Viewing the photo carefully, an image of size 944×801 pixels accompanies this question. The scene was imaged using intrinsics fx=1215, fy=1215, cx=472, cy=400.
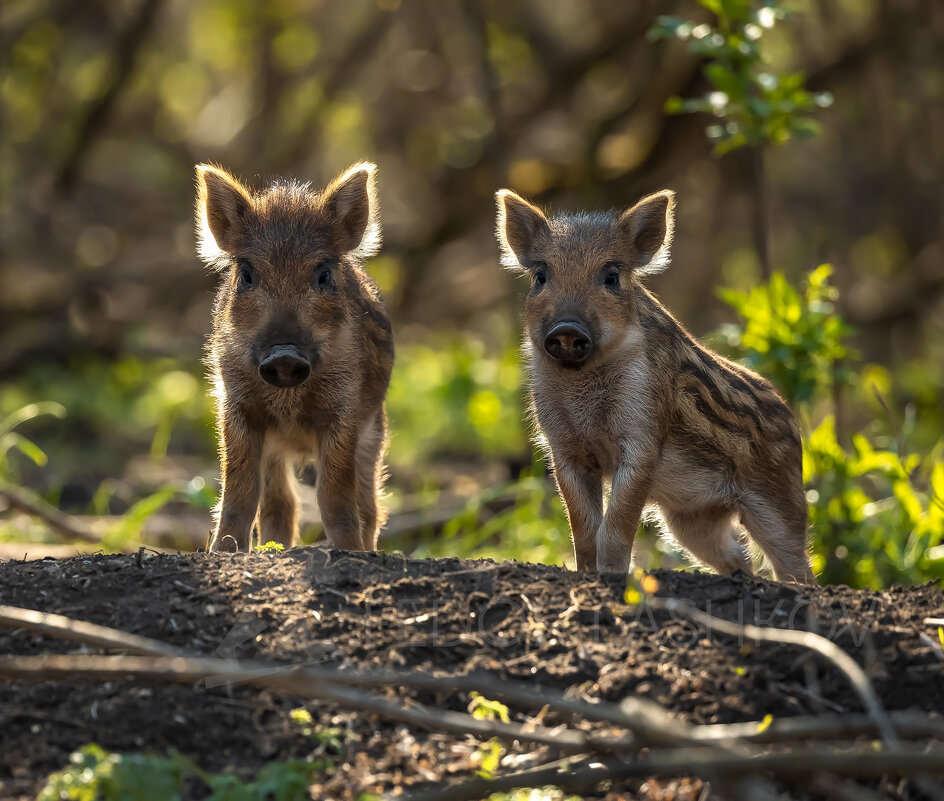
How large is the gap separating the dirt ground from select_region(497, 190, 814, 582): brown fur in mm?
1256

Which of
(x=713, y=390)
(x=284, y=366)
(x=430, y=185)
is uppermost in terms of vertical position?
(x=430, y=185)

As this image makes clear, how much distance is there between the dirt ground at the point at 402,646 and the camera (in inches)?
132

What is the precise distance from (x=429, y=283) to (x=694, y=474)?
9785 mm

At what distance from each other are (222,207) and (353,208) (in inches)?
25.9

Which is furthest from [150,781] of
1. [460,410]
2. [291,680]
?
[460,410]

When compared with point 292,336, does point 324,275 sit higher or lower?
higher

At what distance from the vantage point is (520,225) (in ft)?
20.6

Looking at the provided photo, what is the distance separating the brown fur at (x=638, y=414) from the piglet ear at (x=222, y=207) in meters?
1.32

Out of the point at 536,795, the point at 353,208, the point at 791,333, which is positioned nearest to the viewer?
the point at 536,795

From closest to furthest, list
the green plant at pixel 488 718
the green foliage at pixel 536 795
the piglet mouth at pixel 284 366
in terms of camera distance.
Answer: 1. the green foliage at pixel 536 795
2. the green plant at pixel 488 718
3. the piglet mouth at pixel 284 366

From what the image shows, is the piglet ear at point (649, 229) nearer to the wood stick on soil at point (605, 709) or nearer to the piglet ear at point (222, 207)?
the piglet ear at point (222, 207)

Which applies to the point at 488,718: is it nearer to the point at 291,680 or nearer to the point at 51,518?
the point at 291,680

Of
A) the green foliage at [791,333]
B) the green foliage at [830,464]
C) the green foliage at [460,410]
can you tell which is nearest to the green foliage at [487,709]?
the green foliage at [830,464]

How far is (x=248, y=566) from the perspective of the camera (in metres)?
4.38
